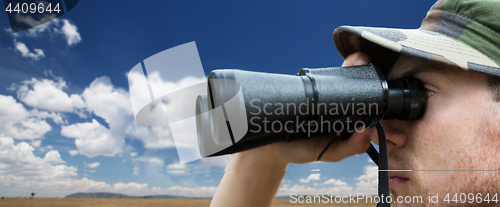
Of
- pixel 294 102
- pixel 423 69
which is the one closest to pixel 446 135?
pixel 423 69

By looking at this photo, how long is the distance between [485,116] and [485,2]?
0.24m

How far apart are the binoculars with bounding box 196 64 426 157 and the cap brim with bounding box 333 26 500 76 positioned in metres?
0.06

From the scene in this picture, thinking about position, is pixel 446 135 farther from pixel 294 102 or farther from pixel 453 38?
pixel 294 102

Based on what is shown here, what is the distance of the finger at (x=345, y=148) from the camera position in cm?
63

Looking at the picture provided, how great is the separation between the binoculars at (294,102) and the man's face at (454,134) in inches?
1.1

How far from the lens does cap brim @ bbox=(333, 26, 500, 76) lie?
0.46m

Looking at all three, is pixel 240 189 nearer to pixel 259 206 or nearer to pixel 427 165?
pixel 259 206

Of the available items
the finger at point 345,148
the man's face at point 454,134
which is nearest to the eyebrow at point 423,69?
the man's face at point 454,134

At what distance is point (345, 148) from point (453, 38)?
1.07 feet

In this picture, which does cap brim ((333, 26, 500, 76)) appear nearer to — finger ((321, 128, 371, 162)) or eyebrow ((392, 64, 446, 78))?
eyebrow ((392, 64, 446, 78))

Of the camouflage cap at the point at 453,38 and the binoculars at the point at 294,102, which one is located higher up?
the camouflage cap at the point at 453,38

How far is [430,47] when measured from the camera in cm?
48

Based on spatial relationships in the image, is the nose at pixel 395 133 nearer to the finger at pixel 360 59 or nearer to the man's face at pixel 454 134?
the man's face at pixel 454 134

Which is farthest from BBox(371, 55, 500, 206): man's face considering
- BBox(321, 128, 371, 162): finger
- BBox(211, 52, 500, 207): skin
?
BBox(321, 128, 371, 162): finger
